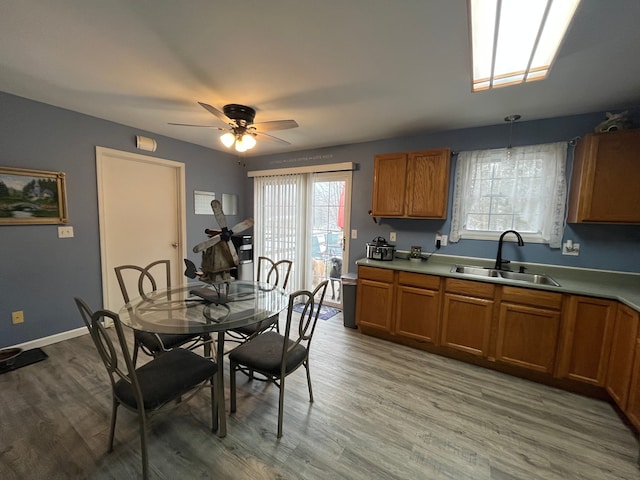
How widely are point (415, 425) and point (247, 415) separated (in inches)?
45.6

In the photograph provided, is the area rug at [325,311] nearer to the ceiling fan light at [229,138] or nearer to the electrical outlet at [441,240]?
the electrical outlet at [441,240]

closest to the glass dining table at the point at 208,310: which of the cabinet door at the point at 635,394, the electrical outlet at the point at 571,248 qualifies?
the cabinet door at the point at 635,394

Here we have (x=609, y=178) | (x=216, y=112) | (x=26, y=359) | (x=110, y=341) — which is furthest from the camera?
(x=26, y=359)

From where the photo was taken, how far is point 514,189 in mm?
2666

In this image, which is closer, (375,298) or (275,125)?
(275,125)

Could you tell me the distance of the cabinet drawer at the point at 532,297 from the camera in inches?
82.7

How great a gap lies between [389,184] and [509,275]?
1579mm

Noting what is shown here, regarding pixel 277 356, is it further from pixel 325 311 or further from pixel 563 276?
pixel 563 276

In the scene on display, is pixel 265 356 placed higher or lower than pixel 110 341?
lower

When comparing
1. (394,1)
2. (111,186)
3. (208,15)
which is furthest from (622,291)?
(111,186)

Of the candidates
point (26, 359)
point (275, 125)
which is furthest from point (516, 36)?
point (26, 359)

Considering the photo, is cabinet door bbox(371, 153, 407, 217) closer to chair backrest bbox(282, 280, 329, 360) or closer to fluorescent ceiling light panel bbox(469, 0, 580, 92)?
fluorescent ceiling light panel bbox(469, 0, 580, 92)

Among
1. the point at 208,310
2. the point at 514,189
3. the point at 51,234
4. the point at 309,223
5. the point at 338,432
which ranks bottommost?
the point at 338,432

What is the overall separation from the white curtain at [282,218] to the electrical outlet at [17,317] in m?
2.77
